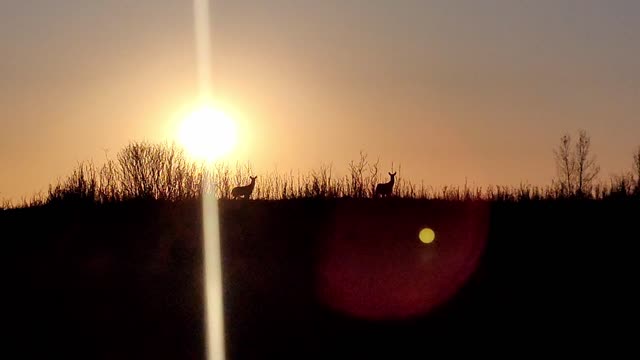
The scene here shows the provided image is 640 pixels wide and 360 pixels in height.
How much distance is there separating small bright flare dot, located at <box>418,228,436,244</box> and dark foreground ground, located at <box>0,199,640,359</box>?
203 mm

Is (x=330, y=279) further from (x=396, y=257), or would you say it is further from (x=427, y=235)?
(x=427, y=235)

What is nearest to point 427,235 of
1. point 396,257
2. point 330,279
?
point 396,257

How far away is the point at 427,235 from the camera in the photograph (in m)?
23.5

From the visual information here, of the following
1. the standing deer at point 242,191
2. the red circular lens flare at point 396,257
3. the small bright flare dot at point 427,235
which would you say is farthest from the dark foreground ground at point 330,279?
the standing deer at point 242,191

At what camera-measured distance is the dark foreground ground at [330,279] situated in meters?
13.3

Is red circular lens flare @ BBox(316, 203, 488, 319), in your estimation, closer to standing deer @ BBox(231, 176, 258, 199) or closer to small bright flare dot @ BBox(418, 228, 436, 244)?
small bright flare dot @ BBox(418, 228, 436, 244)

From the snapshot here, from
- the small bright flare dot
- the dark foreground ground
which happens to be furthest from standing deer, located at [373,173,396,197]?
the small bright flare dot

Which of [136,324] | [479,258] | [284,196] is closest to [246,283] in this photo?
[136,324]

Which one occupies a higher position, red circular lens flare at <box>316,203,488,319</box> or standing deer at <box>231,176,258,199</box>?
standing deer at <box>231,176,258,199</box>

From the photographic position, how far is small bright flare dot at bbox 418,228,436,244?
23.1 meters

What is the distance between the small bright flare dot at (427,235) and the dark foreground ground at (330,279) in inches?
8.0

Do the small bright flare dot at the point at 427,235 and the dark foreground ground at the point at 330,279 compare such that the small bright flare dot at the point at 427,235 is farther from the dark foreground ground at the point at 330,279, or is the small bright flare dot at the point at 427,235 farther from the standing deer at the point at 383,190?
the standing deer at the point at 383,190

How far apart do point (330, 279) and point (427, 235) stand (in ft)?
17.6

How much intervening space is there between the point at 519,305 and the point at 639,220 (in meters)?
8.04
